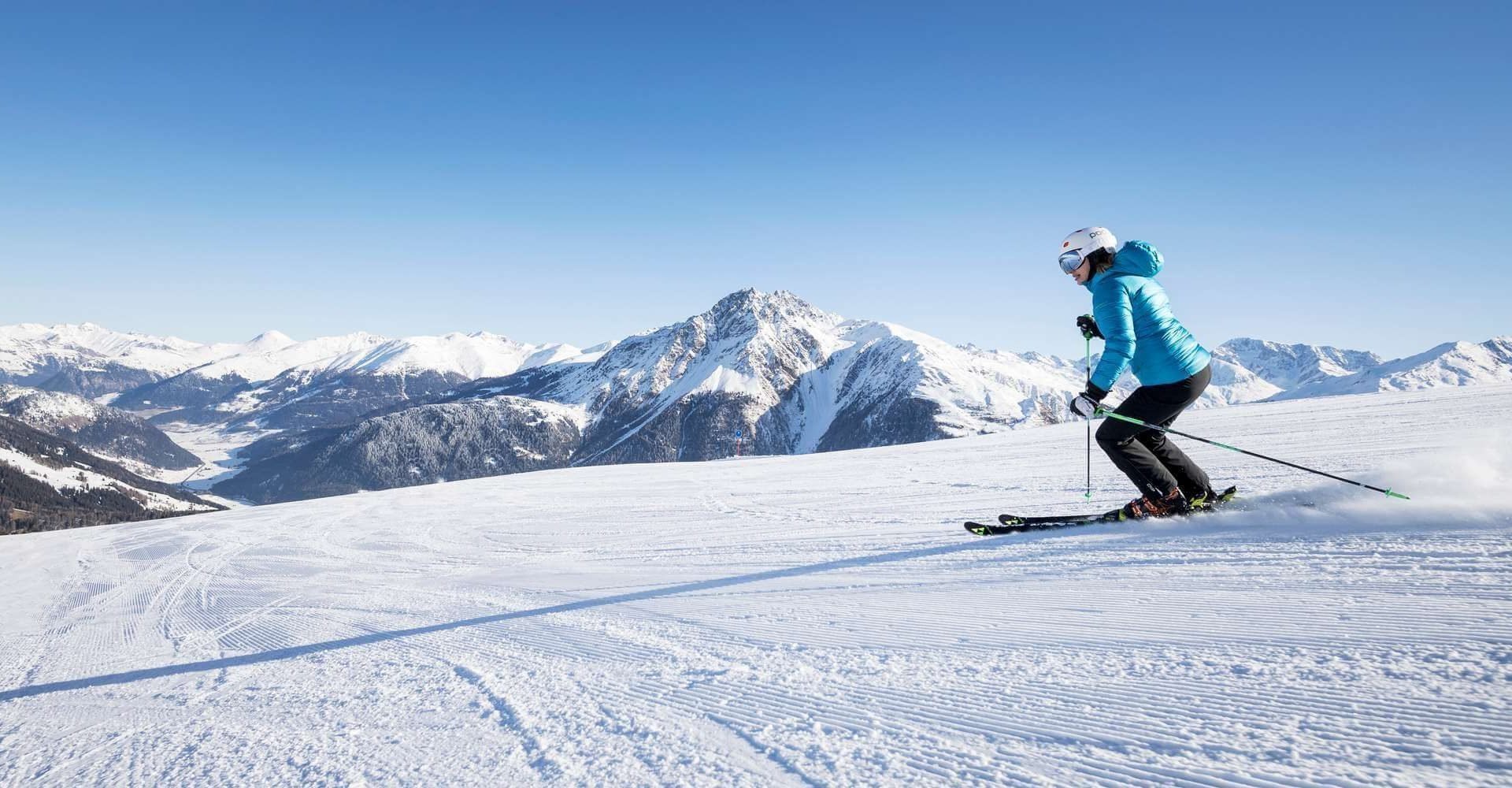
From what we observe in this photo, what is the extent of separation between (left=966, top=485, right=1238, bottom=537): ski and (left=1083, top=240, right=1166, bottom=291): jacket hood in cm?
Result: 249

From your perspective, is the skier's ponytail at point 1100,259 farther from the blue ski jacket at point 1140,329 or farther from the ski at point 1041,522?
the ski at point 1041,522

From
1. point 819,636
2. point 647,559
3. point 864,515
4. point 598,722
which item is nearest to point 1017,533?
point 864,515

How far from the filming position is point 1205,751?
2.70 meters

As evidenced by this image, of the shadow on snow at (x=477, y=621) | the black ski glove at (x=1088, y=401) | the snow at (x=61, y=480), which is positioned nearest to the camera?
the shadow on snow at (x=477, y=621)

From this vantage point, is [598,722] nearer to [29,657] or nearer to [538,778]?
[538,778]

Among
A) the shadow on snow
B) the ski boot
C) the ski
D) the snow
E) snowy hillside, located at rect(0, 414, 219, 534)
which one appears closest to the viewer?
the shadow on snow

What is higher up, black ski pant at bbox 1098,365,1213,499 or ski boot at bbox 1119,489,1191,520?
Answer: black ski pant at bbox 1098,365,1213,499

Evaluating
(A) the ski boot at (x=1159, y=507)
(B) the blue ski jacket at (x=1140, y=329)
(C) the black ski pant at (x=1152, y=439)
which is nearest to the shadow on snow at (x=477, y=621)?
(A) the ski boot at (x=1159, y=507)

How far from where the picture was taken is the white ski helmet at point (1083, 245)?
7.01 metres

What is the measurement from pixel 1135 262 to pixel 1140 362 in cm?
103

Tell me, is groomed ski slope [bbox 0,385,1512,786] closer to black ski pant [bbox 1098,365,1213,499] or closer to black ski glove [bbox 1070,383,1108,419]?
black ski pant [bbox 1098,365,1213,499]

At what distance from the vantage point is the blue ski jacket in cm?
659

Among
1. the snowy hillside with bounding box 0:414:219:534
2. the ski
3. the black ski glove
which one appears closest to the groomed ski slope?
the ski

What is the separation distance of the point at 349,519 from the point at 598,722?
13192mm
